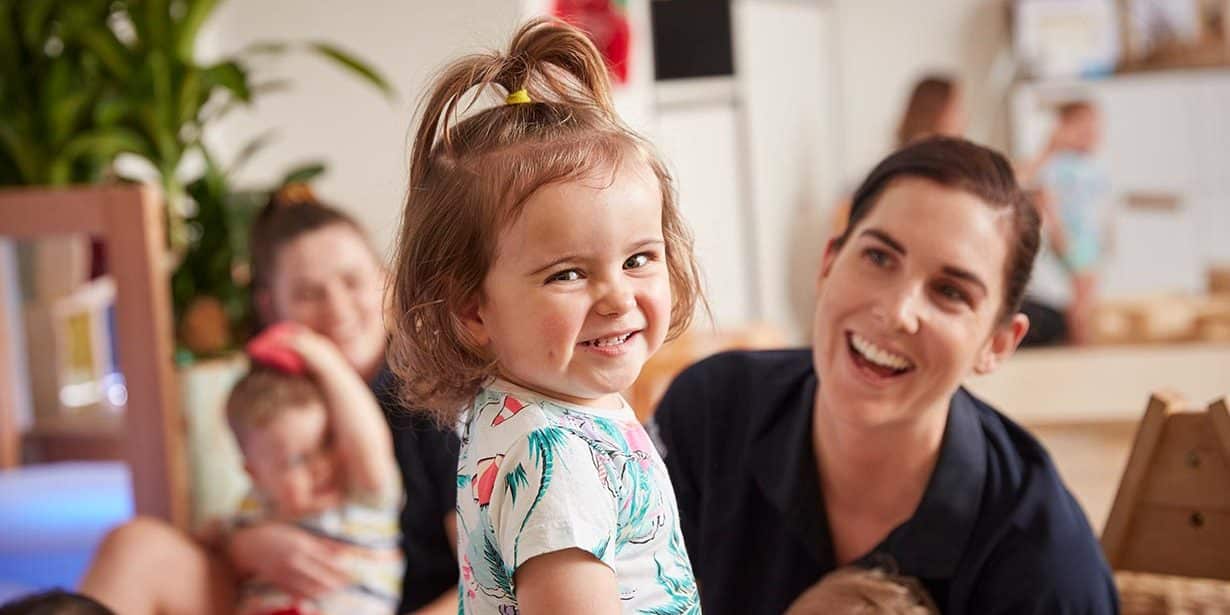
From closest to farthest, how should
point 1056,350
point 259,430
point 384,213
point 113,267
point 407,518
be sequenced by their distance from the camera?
point 407,518 → point 259,430 → point 113,267 → point 384,213 → point 1056,350

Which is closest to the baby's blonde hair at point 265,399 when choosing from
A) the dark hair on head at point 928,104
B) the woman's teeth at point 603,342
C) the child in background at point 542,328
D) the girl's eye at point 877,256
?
the girl's eye at point 877,256

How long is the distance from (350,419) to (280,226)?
39 centimetres

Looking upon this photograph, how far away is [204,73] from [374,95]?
32.0 inches

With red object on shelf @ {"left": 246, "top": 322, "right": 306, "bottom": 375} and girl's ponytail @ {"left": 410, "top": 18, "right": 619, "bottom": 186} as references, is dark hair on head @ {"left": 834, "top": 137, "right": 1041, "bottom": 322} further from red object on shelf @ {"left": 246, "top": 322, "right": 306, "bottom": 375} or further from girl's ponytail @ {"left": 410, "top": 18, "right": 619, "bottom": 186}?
red object on shelf @ {"left": 246, "top": 322, "right": 306, "bottom": 375}

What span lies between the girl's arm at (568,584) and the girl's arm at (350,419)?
1292 millimetres

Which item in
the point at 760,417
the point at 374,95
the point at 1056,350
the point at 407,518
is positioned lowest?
the point at 1056,350

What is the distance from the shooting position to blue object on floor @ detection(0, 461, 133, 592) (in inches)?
102

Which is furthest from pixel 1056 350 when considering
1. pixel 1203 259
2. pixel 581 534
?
pixel 581 534

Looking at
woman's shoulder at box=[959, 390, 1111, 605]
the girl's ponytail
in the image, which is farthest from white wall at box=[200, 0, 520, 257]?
the girl's ponytail

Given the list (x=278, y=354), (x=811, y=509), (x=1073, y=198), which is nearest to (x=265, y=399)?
(x=278, y=354)

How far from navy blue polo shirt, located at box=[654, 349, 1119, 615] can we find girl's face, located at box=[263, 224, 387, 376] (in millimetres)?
810

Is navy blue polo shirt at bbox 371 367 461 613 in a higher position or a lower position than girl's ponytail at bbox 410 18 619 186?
lower

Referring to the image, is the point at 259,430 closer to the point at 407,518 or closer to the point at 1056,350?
the point at 407,518

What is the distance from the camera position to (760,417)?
1.59 m
